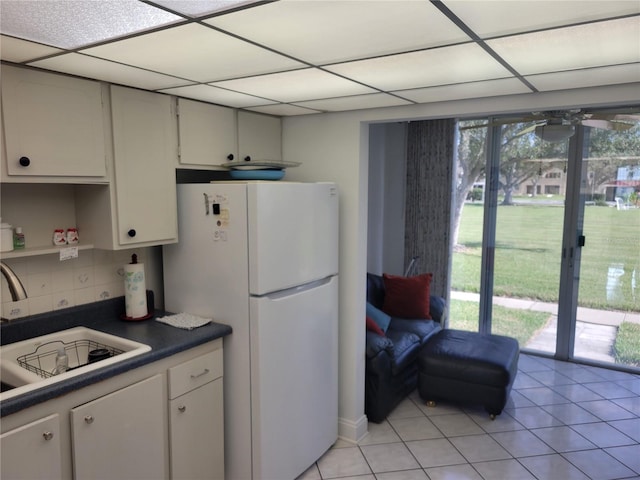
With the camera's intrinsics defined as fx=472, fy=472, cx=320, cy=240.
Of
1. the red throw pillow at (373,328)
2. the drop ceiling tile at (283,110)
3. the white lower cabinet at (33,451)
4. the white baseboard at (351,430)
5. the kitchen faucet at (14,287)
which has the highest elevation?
the drop ceiling tile at (283,110)

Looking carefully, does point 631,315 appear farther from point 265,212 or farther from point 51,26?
point 51,26

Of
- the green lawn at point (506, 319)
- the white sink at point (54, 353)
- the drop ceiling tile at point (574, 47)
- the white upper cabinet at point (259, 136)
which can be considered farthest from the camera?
the green lawn at point (506, 319)

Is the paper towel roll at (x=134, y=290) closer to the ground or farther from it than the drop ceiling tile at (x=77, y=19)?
closer to the ground

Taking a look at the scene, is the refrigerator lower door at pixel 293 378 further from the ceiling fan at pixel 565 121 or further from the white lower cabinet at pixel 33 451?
the ceiling fan at pixel 565 121

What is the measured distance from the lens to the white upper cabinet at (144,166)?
88.2 inches

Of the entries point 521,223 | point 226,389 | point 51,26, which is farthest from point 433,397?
point 51,26

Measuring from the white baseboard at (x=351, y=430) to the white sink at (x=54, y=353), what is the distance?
155 centimetres

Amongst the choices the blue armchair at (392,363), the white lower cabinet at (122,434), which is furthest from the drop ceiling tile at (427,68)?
the blue armchair at (392,363)

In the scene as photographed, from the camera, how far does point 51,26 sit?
4.55 feet

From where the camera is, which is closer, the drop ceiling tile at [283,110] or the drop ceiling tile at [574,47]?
the drop ceiling tile at [574,47]

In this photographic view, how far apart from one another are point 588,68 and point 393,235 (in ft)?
11.5

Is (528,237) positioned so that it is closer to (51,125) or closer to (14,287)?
(51,125)

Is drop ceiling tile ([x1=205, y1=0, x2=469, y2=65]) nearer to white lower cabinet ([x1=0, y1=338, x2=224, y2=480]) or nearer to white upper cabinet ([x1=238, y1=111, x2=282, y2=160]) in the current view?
white upper cabinet ([x1=238, y1=111, x2=282, y2=160])

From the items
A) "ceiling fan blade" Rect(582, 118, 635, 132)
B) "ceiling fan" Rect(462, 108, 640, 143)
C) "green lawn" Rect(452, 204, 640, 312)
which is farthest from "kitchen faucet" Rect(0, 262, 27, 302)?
"green lawn" Rect(452, 204, 640, 312)
